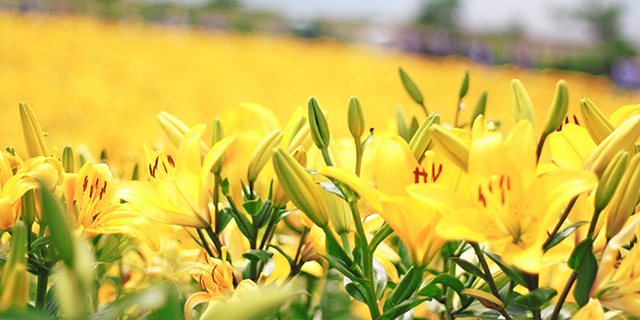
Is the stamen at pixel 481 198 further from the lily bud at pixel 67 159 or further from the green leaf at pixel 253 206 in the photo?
the lily bud at pixel 67 159

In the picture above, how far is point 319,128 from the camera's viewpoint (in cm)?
33

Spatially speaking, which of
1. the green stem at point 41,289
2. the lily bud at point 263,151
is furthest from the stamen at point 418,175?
the green stem at point 41,289

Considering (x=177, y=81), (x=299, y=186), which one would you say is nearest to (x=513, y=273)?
(x=299, y=186)

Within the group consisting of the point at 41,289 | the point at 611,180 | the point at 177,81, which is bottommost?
the point at 177,81

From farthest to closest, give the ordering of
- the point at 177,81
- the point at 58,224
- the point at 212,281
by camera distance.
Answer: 1. the point at 177,81
2. the point at 212,281
3. the point at 58,224

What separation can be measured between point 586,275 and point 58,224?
0.23 metres

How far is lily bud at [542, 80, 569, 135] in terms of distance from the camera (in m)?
0.32

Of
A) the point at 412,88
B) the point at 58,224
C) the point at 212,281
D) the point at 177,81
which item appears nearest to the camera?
the point at 58,224

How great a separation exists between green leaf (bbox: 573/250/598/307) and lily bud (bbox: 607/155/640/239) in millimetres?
24

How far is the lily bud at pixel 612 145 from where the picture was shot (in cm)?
28

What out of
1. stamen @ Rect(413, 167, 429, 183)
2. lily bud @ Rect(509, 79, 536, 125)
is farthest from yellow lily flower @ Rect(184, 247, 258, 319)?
lily bud @ Rect(509, 79, 536, 125)

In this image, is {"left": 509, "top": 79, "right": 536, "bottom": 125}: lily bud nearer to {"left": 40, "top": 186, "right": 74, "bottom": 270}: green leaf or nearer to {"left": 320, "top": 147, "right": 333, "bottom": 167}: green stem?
{"left": 320, "top": 147, "right": 333, "bottom": 167}: green stem

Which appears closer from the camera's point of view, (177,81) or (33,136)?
(33,136)

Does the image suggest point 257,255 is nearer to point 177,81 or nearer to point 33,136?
point 33,136
